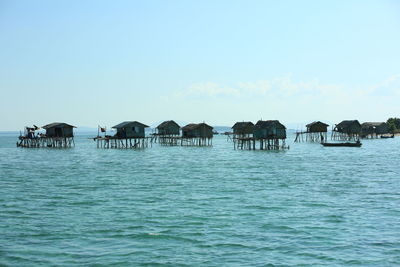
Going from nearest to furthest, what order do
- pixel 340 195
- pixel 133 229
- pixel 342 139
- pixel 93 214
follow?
pixel 133 229
pixel 93 214
pixel 340 195
pixel 342 139

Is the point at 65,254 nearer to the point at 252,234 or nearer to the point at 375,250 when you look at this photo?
the point at 252,234

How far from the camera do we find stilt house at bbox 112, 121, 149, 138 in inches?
2773

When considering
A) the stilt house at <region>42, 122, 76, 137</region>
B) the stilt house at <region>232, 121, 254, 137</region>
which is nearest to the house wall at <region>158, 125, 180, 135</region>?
the stilt house at <region>232, 121, 254, 137</region>

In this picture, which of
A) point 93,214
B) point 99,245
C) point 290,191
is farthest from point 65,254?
point 290,191

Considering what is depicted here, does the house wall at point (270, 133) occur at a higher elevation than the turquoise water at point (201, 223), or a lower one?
higher

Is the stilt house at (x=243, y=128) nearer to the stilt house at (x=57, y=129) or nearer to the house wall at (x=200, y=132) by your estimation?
the house wall at (x=200, y=132)

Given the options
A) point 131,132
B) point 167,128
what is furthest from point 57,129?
point 167,128

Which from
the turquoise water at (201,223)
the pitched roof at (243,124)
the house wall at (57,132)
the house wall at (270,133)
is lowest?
Result: the turquoise water at (201,223)

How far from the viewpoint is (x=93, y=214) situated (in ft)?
61.9

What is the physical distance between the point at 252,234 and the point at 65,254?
6.14 m

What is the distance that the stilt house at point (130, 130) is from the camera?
70438mm

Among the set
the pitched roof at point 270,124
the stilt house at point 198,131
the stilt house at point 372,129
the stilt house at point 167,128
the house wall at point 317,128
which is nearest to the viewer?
the pitched roof at point 270,124

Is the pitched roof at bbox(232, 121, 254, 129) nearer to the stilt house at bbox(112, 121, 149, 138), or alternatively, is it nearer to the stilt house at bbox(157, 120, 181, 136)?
the stilt house at bbox(157, 120, 181, 136)

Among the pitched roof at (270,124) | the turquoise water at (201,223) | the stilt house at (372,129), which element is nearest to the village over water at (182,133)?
the pitched roof at (270,124)
